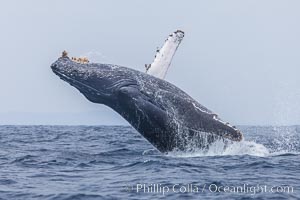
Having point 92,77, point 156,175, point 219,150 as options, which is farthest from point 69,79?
point 219,150

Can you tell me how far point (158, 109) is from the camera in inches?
480

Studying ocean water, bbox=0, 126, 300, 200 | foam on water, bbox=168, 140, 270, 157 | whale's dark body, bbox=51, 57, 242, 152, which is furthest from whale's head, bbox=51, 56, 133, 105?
foam on water, bbox=168, 140, 270, 157

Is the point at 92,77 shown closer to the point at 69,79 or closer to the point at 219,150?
the point at 69,79

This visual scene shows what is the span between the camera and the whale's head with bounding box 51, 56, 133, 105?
12547mm

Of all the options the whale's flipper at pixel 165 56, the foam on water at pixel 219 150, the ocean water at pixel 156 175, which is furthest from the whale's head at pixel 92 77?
the foam on water at pixel 219 150

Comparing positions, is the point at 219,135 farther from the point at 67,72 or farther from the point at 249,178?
the point at 67,72

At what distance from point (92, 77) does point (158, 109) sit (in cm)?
189

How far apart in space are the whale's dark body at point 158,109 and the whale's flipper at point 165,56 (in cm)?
36

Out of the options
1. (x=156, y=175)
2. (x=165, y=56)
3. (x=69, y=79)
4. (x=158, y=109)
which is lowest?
(x=156, y=175)

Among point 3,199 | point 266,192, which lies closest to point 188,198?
point 266,192

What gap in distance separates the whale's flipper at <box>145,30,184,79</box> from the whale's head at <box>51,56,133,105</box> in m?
0.86

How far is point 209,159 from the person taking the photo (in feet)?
41.7

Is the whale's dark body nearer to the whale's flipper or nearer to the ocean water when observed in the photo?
the whale's flipper

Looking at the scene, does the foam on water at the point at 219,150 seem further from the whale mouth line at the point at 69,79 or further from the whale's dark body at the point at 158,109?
the whale mouth line at the point at 69,79
